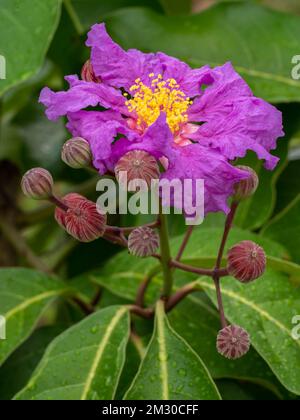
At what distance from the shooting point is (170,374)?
1102mm

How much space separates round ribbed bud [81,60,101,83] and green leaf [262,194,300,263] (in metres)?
0.48

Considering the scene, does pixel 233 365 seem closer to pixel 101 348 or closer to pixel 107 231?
pixel 101 348

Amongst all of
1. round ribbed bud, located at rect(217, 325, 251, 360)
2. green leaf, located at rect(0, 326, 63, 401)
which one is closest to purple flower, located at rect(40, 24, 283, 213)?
round ribbed bud, located at rect(217, 325, 251, 360)

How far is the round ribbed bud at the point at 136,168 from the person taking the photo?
3.03 feet

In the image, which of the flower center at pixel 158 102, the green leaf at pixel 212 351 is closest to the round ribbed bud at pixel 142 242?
the flower center at pixel 158 102

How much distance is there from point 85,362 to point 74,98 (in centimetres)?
37

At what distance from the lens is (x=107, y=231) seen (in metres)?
1.04

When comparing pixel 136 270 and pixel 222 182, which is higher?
pixel 136 270

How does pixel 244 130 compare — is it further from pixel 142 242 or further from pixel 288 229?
pixel 288 229

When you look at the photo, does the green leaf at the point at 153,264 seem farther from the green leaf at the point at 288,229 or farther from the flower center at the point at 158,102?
A: the flower center at the point at 158,102

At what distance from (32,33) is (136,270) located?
0.42m

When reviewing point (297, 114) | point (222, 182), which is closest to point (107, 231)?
point (222, 182)

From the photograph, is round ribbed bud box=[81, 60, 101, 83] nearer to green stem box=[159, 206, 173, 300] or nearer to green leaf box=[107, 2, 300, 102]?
green stem box=[159, 206, 173, 300]

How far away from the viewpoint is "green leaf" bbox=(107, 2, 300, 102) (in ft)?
4.82
